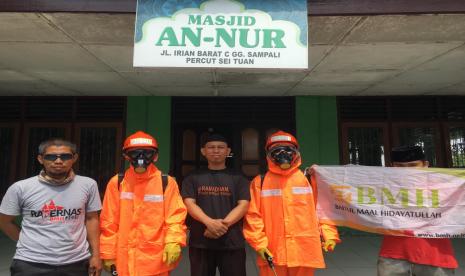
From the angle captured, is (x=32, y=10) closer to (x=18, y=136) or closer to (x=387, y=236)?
(x=387, y=236)

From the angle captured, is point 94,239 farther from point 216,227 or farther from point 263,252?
point 263,252

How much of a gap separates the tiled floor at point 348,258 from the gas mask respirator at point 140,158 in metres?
2.43

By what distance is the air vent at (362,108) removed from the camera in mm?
6926

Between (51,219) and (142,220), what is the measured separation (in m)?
0.63

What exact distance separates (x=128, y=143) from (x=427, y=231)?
2.59 m

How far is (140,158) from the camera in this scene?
2.72 meters

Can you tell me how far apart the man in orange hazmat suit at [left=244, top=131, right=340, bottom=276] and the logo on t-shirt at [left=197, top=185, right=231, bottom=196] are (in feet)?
0.70

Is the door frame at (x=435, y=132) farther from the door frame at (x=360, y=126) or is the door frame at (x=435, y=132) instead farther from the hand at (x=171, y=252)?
the hand at (x=171, y=252)

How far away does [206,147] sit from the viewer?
3.02 meters

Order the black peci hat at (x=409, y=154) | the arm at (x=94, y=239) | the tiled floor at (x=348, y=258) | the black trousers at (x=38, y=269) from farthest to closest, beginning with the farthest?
the tiled floor at (x=348, y=258), the black peci hat at (x=409, y=154), the arm at (x=94, y=239), the black trousers at (x=38, y=269)

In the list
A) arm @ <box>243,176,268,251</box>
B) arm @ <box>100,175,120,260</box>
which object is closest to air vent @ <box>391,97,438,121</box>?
arm @ <box>243,176,268,251</box>

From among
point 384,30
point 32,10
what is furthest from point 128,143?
point 384,30

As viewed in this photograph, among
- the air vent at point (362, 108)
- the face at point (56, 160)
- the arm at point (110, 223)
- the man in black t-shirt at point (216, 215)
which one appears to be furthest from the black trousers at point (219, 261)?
the air vent at point (362, 108)

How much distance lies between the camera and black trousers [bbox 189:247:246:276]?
284 cm
